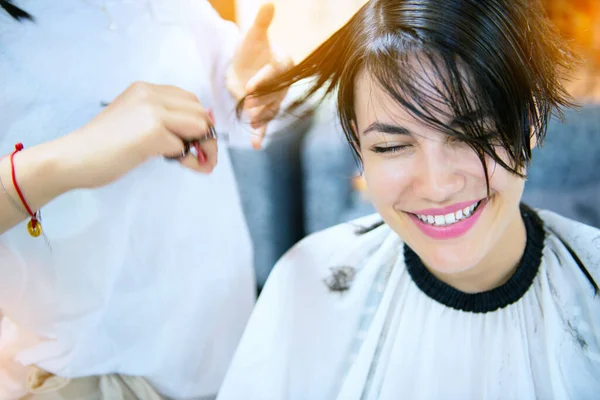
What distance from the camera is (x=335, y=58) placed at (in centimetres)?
73

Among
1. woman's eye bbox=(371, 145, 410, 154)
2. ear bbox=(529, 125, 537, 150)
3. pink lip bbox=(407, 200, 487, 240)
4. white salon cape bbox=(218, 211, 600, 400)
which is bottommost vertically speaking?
white salon cape bbox=(218, 211, 600, 400)

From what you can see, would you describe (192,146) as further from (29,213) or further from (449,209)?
(449,209)

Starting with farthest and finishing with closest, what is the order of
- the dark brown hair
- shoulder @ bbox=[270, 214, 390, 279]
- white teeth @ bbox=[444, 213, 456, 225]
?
1. shoulder @ bbox=[270, 214, 390, 279]
2. white teeth @ bbox=[444, 213, 456, 225]
3. the dark brown hair

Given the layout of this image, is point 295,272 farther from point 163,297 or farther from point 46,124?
point 46,124

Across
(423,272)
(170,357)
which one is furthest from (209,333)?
(423,272)

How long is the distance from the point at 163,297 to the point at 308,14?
0.49 meters

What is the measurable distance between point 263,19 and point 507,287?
557 millimetres

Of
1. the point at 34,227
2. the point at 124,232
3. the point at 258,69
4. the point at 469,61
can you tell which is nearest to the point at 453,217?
the point at 469,61

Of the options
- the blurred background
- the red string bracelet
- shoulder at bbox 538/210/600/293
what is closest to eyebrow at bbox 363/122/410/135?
the blurred background

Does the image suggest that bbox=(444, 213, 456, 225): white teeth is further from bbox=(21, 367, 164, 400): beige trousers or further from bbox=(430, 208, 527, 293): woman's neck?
bbox=(21, 367, 164, 400): beige trousers

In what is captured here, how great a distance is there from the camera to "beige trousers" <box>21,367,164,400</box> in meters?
0.77

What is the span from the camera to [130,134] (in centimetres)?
67

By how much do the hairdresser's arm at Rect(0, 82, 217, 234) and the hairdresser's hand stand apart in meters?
0.11

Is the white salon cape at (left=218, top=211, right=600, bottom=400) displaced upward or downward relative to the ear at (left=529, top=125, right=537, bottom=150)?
downward
